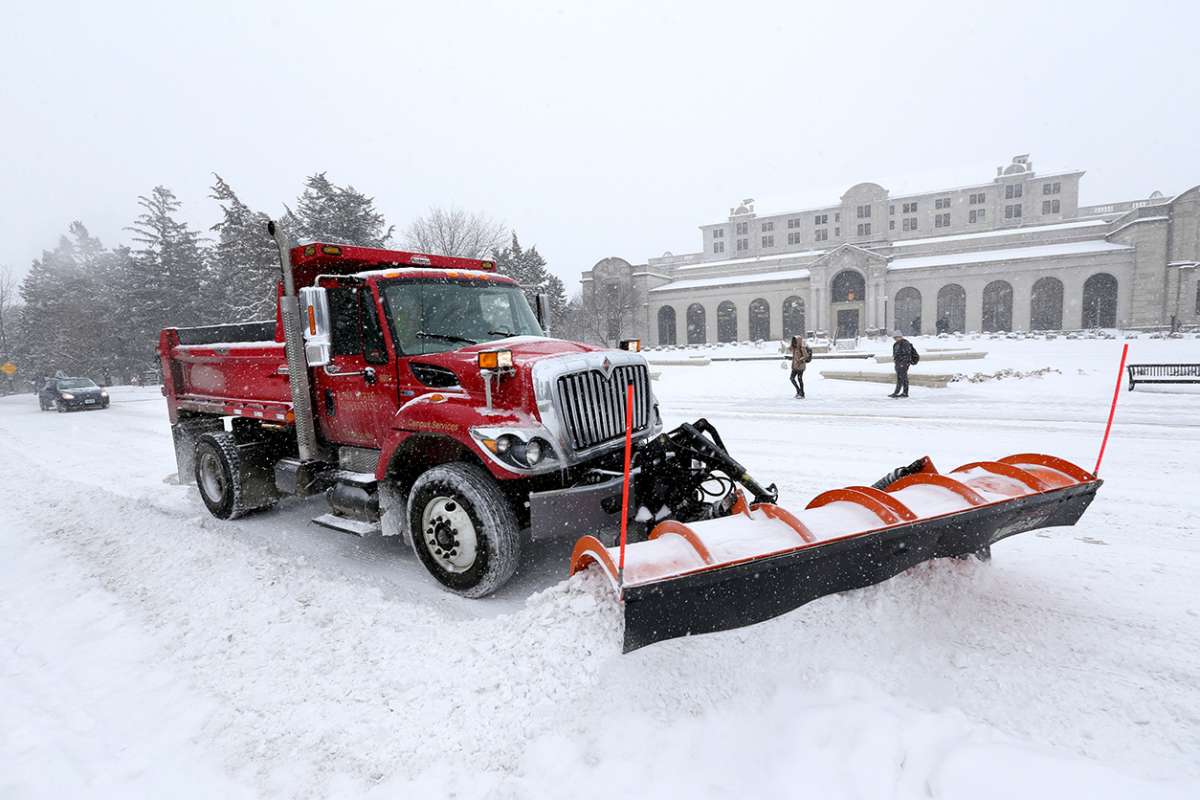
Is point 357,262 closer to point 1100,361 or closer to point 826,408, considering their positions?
point 826,408

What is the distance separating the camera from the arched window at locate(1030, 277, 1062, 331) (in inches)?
1980

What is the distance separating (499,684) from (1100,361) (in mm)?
29068

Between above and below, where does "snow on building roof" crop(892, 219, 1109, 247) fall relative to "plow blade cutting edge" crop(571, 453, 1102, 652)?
above

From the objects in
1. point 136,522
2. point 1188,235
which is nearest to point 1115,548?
point 136,522

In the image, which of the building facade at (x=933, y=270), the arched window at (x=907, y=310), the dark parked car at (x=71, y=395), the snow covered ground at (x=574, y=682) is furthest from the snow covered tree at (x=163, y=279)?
the arched window at (x=907, y=310)

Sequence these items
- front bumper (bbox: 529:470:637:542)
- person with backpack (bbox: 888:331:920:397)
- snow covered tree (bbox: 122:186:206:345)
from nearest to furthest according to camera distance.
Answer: front bumper (bbox: 529:470:637:542)
person with backpack (bbox: 888:331:920:397)
snow covered tree (bbox: 122:186:206:345)

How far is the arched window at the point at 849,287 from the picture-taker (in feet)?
184

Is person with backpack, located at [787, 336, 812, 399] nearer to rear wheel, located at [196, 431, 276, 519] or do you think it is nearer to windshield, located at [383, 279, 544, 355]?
windshield, located at [383, 279, 544, 355]

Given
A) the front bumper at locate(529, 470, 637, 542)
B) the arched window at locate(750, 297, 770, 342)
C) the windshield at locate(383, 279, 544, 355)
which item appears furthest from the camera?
the arched window at locate(750, 297, 770, 342)

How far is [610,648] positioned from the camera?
10.2 feet

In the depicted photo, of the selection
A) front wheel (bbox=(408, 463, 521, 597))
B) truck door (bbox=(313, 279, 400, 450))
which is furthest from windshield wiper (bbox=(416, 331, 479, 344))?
front wheel (bbox=(408, 463, 521, 597))

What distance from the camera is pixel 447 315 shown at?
505 cm

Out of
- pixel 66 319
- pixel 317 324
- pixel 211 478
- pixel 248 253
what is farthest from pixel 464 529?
pixel 66 319

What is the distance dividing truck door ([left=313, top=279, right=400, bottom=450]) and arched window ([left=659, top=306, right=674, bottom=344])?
6155 centimetres
